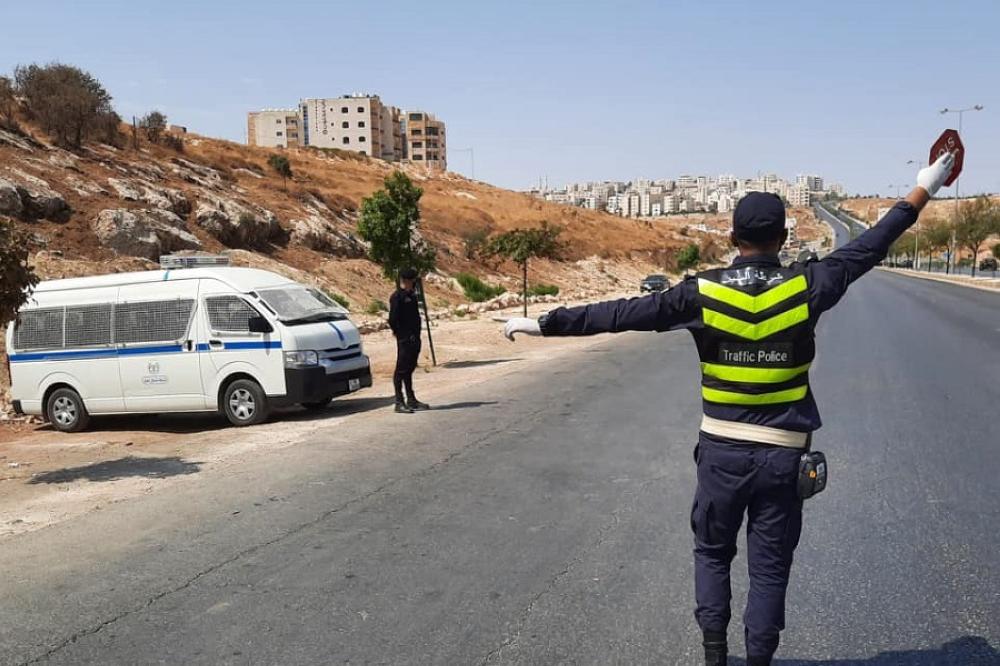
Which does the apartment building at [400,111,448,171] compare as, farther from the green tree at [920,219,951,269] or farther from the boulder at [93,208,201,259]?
the boulder at [93,208,201,259]

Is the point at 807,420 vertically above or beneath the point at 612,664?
above

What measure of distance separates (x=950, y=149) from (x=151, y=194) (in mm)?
30172

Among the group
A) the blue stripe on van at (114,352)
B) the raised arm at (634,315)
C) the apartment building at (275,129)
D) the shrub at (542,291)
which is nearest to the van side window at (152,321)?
the blue stripe on van at (114,352)

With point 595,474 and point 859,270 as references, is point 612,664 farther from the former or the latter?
point 595,474

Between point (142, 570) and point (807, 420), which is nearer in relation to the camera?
point (807, 420)

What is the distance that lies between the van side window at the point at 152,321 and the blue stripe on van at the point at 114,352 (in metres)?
0.12

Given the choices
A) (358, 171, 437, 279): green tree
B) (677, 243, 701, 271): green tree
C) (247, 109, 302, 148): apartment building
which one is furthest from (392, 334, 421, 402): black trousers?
(247, 109, 302, 148): apartment building

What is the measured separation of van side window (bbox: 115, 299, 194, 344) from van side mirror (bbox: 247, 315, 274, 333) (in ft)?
3.20

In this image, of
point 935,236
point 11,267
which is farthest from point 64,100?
point 935,236

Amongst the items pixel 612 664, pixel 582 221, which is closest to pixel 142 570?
pixel 612 664

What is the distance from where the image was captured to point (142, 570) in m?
5.13

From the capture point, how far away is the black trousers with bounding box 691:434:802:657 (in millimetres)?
3287

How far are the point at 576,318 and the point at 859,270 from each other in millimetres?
1149

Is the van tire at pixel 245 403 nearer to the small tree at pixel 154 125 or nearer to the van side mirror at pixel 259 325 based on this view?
the van side mirror at pixel 259 325
